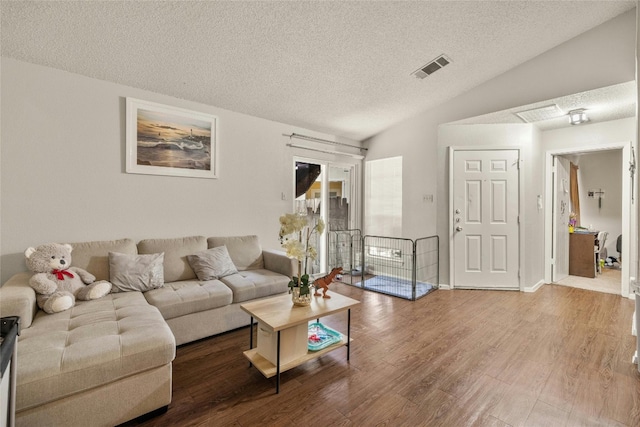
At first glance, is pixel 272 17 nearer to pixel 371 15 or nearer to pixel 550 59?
pixel 371 15

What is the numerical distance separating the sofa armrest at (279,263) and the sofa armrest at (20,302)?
1.89 metres

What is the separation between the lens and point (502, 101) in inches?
137

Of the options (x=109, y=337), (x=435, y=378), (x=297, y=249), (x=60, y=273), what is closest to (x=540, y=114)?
(x=435, y=378)

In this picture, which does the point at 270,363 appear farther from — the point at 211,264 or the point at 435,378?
the point at 211,264

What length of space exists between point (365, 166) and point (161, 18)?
3.63 meters

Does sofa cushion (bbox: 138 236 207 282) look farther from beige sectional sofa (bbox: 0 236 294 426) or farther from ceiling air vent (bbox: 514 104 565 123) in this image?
ceiling air vent (bbox: 514 104 565 123)

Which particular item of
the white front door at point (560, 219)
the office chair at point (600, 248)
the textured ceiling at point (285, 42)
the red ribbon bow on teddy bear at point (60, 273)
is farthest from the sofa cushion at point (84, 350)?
the office chair at point (600, 248)

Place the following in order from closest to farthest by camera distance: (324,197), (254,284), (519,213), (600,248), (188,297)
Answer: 1. (188,297)
2. (254,284)
3. (519,213)
4. (324,197)
5. (600,248)

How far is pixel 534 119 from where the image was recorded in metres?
3.72

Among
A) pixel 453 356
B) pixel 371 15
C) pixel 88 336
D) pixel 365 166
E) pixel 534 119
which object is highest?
pixel 371 15

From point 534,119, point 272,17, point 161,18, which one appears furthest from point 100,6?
point 534,119

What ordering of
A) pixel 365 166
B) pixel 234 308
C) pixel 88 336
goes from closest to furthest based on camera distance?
1. pixel 88 336
2. pixel 234 308
3. pixel 365 166

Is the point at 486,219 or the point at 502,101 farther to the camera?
the point at 486,219

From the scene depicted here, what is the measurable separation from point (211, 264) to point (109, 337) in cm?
126
